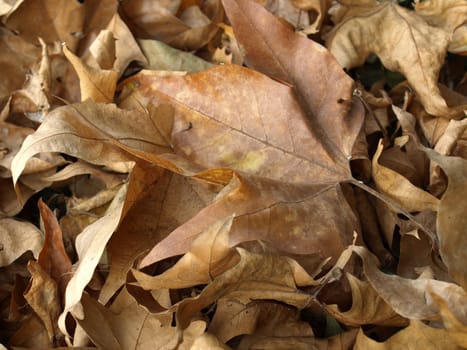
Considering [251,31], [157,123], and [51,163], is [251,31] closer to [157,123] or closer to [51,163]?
[157,123]

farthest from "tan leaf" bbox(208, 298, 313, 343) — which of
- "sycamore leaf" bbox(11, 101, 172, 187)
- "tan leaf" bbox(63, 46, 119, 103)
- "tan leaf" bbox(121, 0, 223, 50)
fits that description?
"tan leaf" bbox(121, 0, 223, 50)

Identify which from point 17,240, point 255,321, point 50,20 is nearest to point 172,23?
point 50,20

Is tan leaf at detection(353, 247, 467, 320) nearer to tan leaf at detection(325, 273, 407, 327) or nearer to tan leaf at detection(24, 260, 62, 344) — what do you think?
tan leaf at detection(325, 273, 407, 327)

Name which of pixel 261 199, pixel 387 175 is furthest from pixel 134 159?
pixel 387 175

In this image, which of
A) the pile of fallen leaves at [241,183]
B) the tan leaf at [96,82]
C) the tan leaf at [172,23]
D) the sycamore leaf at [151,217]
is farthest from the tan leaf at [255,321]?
the tan leaf at [172,23]

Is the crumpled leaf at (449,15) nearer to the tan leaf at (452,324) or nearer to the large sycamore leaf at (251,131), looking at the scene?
the large sycamore leaf at (251,131)

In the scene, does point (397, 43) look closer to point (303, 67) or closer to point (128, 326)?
point (303, 67)
